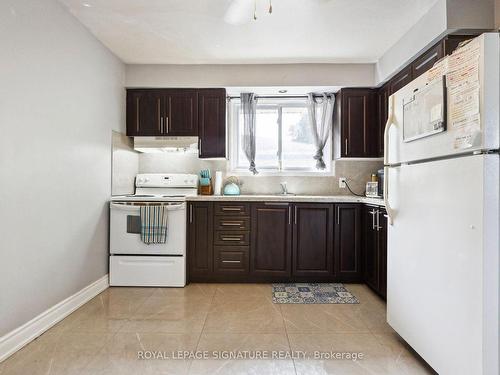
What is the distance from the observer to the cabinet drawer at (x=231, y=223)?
3.35 metres

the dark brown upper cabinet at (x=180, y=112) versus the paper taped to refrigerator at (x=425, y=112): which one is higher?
the dark brown upper cabinet at (x=180, y=112)

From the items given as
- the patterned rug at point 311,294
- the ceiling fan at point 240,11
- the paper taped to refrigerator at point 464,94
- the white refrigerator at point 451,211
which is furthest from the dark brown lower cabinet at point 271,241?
the paper taped to refrigerator at point 464,94

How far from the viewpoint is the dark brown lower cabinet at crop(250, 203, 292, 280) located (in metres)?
3.33

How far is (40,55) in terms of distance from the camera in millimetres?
2164

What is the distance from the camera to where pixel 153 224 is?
318 cm

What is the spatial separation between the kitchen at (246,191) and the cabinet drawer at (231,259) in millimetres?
12

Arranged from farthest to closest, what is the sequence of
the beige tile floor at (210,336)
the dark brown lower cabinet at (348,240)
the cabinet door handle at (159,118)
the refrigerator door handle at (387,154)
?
the cabinet door handle at (159,118) → the dark brown lower cabinet at (348,240) → the refrigerator door handle at (387,154) → the beige tile floor at (210,336)

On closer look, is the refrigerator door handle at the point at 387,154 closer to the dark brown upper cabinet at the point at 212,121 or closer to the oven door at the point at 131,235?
the dark brown upper cabinet at the point at 212,121

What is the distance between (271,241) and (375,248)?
1.08 meters

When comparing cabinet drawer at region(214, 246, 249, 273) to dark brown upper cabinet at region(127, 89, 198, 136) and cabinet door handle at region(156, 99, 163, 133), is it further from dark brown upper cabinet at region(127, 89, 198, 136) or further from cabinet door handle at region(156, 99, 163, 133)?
cabinet door handle at region(156, 99, 163, 133)

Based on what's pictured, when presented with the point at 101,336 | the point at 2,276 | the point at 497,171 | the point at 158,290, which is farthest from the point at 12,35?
the point at 497,171

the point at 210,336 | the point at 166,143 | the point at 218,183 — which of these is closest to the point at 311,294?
the point at 210,336

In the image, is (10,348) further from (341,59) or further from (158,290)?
(341,59)

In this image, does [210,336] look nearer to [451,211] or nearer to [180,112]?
[451,211]
